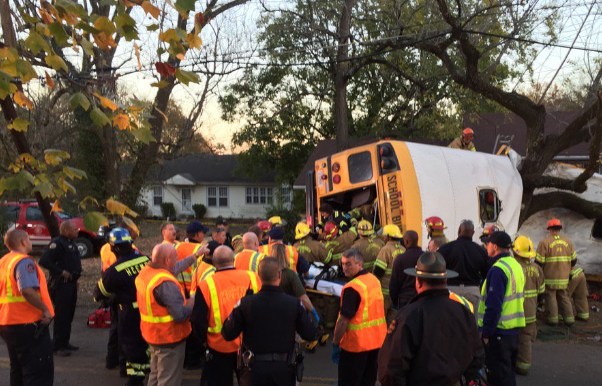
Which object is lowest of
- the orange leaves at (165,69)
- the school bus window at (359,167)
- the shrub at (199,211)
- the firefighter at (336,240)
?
the firefighter at (336,240)

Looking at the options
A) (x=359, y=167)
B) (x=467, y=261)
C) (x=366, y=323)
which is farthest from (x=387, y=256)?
(x=359, y=167)

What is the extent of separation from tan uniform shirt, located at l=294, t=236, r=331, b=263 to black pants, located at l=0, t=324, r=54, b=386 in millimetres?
4130

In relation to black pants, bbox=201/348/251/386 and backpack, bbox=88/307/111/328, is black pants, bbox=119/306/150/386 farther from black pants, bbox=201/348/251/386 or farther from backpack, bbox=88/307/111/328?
backpack, bbox=88/307/111/328

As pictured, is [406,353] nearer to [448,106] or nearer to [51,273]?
[51,273]

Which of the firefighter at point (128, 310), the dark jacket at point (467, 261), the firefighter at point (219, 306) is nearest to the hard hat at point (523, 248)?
the dark jacket at point (467, 261)

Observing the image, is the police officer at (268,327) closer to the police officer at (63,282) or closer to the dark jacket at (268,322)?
the dark jacket at (268,322)

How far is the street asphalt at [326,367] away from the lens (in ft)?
22.2

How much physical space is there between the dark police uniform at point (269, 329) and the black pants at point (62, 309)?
4.35m

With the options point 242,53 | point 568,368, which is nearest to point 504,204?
point 568,368

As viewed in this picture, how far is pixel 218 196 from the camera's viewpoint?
39.8 m

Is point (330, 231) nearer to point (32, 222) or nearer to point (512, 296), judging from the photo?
point (512, 296)

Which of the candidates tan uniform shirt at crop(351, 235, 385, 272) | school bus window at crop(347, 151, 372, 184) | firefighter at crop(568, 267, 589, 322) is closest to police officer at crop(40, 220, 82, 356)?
tan uniform shirt at crop(351, 235, 385, 272)

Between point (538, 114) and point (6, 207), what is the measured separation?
16346 mm

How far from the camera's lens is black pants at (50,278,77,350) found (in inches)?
302
